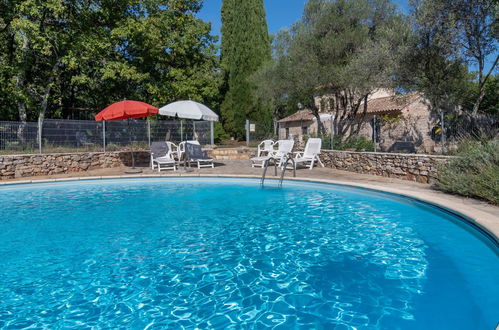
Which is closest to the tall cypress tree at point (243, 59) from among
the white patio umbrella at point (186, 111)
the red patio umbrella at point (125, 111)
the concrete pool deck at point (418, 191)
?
the white patio umbrella at point (186, 111)

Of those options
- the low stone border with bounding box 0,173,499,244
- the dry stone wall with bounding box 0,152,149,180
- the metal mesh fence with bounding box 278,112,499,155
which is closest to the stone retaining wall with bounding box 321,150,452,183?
the metal mesh fence with bounding box 278,112,499,155

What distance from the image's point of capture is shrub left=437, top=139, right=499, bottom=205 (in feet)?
18.9

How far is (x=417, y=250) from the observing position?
167 inches

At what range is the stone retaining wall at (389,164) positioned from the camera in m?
8.11

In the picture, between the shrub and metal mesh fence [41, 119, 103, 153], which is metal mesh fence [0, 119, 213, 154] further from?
the shrub

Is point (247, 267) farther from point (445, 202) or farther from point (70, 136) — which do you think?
point (70, 136)

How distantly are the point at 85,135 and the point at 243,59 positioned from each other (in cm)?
1693

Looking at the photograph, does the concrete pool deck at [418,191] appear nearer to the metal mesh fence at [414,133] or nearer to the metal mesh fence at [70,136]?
the metal mesh fence at [70,136]

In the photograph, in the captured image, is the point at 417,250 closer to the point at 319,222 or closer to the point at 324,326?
the point at 319,222

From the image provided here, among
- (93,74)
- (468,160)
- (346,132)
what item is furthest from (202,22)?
(468,160)

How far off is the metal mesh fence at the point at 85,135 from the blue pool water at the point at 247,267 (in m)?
5.04

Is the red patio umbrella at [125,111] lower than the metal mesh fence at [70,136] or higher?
higher

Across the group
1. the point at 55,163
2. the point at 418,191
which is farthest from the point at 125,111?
the point at 418,191

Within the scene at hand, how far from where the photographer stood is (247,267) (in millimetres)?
3775
